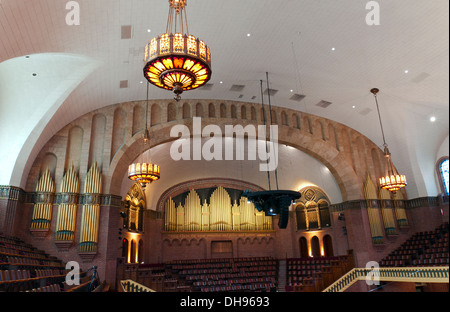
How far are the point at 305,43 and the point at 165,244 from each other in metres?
15.7

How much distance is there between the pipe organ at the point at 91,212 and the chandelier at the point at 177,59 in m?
8.14

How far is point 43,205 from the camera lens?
12750 mm

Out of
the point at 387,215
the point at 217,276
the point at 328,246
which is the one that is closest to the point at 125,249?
the point at 217,276

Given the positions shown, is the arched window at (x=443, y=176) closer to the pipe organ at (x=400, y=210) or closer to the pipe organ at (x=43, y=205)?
the pipe organ at (x=400, y=210)

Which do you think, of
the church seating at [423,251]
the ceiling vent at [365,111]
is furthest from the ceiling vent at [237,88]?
the church seating at [423,251]

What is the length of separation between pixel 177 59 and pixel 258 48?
20.2 ft

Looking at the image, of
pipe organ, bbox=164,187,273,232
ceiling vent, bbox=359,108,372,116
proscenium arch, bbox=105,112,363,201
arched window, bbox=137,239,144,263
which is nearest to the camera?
proscenium arch, bbox=105,112,363,201

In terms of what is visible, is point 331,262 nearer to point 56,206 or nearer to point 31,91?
point 56,206

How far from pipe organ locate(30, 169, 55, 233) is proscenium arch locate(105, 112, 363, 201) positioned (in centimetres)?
218

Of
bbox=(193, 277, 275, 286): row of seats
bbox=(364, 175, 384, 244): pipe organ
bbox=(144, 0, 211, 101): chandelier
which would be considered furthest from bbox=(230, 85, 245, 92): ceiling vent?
bbox=(193, 277, 275, 286): row of seats

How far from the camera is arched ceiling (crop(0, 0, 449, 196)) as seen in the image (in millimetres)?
8828

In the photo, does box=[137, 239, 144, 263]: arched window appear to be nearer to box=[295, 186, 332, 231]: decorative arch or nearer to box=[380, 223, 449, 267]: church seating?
box=[295, 186, 332, 231]: decorative arch

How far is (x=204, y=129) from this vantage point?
1588cm

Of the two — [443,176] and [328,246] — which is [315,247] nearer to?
[328,246]
